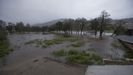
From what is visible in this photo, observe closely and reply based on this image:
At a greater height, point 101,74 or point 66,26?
point 66,26

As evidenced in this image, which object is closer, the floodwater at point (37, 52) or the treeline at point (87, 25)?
the floodwater at point (37, 52)

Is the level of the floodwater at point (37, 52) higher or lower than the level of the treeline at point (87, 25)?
lower

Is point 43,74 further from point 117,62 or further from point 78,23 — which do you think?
point 78,23

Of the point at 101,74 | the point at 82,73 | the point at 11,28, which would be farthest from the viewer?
the point at 11,28

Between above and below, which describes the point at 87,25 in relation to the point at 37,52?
above

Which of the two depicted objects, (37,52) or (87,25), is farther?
(87,25)

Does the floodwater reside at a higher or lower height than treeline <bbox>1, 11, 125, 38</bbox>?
lower

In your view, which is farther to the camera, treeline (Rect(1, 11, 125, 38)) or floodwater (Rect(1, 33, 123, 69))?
treeline (Rect(1, 11, 125, 38))

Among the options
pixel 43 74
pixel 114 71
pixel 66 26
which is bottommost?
pixel 43 74

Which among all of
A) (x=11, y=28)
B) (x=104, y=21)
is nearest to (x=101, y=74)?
(x=104, y=21)

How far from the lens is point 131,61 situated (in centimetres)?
816

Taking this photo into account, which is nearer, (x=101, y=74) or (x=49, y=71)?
(x=101, y=74)

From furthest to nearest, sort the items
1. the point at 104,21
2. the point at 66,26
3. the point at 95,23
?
the point at 66,26 → the point at 95,23 → the point at 104,21

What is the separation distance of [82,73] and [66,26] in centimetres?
4298
